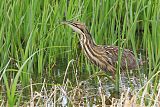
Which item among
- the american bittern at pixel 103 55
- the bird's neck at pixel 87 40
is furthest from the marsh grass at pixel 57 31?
the bird's neck at pixel 87 40

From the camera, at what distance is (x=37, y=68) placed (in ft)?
23.1

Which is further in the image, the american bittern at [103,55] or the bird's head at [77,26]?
the american bittern at [103,55]

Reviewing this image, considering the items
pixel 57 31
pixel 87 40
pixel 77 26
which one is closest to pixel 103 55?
pixel 87 40

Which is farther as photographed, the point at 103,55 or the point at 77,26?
the point at 103,55

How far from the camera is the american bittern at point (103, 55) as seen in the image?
6.60m

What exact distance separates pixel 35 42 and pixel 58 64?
53 cm

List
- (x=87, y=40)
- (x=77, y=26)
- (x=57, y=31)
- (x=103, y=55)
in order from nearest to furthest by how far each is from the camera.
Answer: (x=77, y=26), (x=87, y=40), (x=103, y=55), (x=57, y=31)

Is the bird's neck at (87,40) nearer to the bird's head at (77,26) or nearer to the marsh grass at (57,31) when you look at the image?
the bird's head at (77,26)

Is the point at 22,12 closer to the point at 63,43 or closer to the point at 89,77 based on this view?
the point at 63,43

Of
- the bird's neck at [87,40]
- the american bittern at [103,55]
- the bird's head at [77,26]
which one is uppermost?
the bird's head at [77,26]

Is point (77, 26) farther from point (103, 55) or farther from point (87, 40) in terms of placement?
point (103, 55)

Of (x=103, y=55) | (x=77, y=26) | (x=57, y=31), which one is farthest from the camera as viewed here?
(x=57, y=31)

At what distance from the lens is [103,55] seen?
6.70 metres

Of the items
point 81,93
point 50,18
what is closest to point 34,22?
point 50,18
